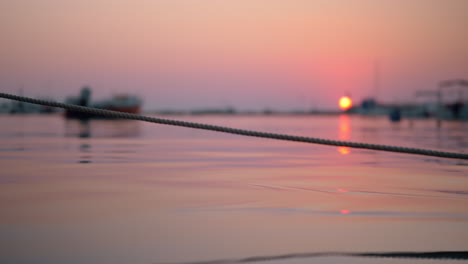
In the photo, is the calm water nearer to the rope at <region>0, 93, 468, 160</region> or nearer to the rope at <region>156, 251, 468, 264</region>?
the rope at <region>156, 251, 468, 264</region>

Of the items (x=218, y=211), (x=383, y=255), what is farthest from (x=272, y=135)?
(x=218, y=211)

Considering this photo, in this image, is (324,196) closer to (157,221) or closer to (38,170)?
(157,221)

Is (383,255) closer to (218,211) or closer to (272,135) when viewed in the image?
(272,135)

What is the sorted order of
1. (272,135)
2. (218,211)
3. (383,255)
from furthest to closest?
(218,211) < (272,135) < (383,255)

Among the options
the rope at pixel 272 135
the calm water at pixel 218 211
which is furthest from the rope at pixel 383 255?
the rope at pixel 272 135

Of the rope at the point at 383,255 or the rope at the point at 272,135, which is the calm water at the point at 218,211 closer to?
the rope at the point at 383,255

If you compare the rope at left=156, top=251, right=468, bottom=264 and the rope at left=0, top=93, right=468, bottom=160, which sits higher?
the rope at left=0, top=93, right=468, bottom=160

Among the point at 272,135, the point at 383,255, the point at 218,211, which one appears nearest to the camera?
the point at 383,255

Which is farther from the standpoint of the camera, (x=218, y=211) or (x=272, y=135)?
(x=218, y=211)

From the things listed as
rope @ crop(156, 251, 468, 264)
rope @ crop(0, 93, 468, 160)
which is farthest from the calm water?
rope @ crop(0, 93, 468, 160)

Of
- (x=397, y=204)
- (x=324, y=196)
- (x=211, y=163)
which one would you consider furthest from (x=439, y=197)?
(x=211, y=163)

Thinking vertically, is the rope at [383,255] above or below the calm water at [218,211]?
below

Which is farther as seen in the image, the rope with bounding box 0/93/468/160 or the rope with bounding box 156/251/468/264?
the rope with bounding box 0/93/468/160

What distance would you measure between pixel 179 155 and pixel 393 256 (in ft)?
26.1
